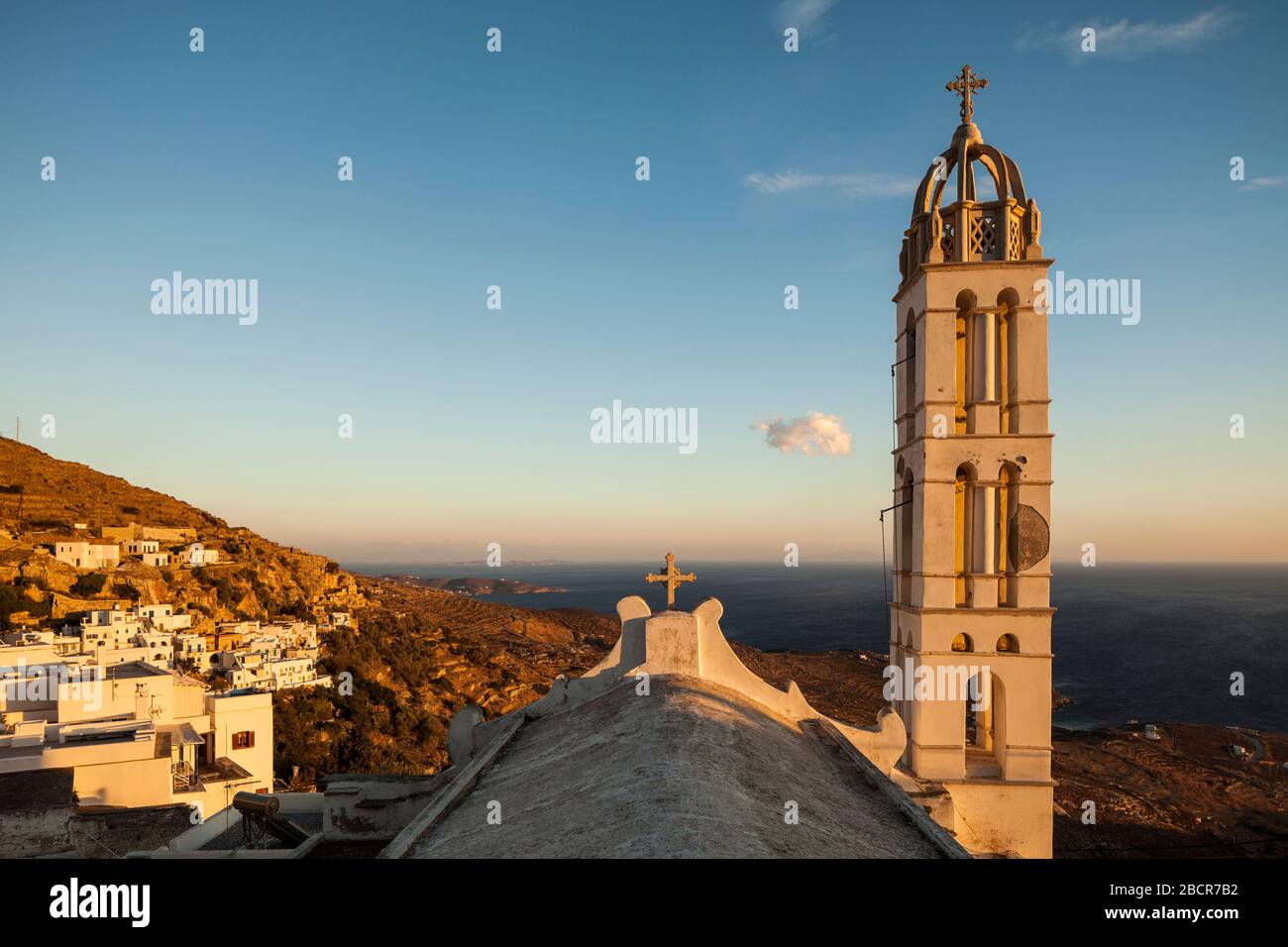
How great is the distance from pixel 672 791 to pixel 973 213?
10630 mm

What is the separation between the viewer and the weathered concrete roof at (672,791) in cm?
498

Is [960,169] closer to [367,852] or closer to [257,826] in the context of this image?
[367,852]

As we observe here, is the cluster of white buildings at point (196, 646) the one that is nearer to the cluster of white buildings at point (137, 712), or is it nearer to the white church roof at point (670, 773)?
the cluster of white buildings at point (137, 712)

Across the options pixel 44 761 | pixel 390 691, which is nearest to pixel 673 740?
pixel 44 761

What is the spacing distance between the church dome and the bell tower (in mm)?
23

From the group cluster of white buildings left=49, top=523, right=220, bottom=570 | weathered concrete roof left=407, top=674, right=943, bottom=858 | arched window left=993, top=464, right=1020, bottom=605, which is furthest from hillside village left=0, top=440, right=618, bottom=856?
arched window left=993, top=464, right=1020, bottom=605

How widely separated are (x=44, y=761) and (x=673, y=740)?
2284 centimetres

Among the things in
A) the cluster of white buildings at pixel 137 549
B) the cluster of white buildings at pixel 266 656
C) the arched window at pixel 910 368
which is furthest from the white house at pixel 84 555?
the arched window at pixel 910 368

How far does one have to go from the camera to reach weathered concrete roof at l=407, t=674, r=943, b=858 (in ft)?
16.3

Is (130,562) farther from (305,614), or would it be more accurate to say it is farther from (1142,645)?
(1142,645)

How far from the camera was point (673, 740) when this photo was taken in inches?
269

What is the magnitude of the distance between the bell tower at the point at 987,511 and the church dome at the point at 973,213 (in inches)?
0.9

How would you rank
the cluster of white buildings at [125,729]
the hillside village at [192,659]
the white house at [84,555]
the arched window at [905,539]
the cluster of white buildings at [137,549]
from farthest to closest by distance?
the cluster of white buildings at [137,549]
the white house at [84,555]
the hillside village at [192,659]
the cluster of white buildings at [125,729]
the arched window at [905,539]
